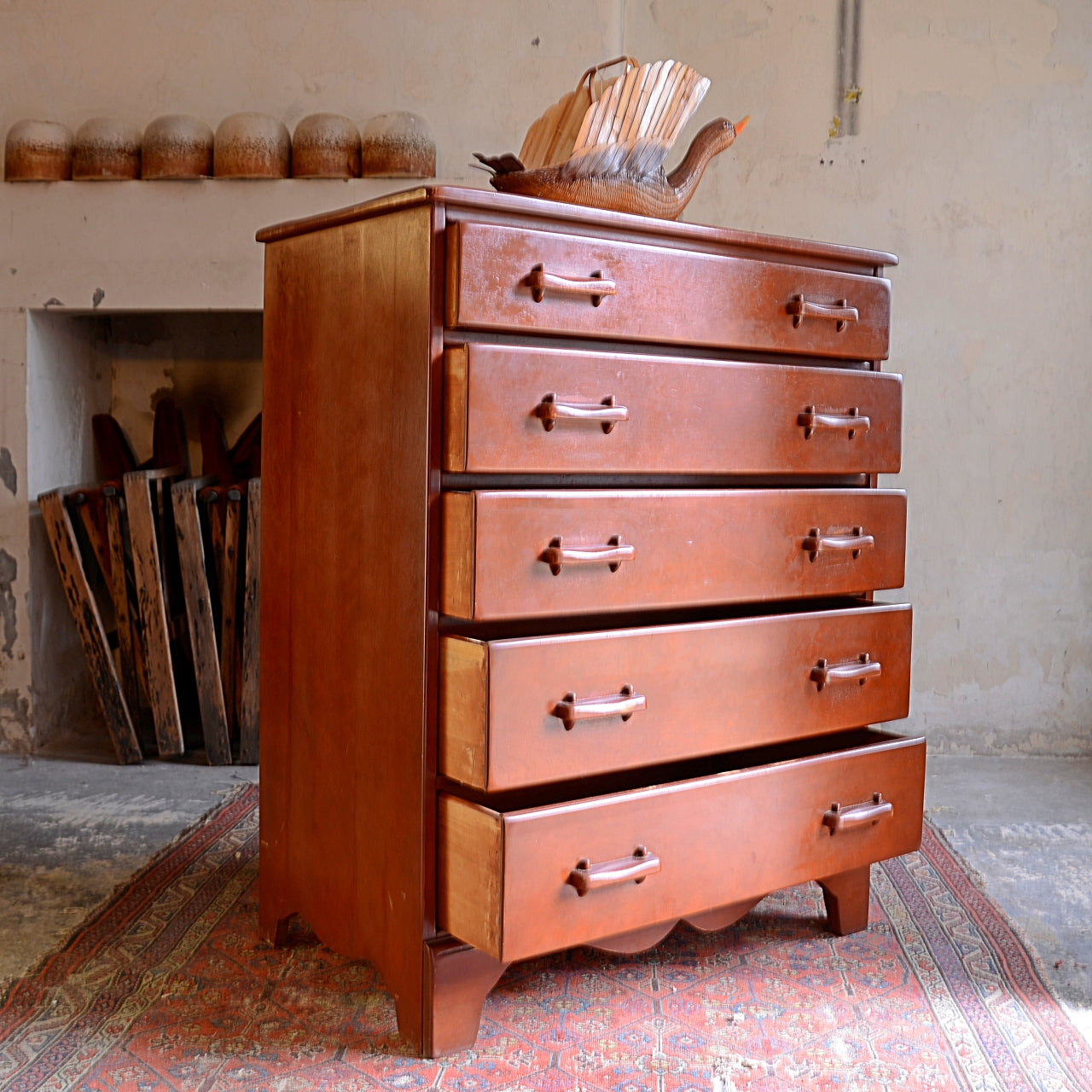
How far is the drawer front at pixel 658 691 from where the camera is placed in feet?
4.77

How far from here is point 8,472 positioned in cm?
295

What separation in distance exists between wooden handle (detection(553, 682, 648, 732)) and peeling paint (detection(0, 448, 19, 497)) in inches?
80.9

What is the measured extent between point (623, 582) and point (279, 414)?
0.63m

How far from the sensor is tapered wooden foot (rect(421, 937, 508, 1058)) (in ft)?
4.94

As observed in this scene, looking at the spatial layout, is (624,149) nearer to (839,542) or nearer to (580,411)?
(580,411)

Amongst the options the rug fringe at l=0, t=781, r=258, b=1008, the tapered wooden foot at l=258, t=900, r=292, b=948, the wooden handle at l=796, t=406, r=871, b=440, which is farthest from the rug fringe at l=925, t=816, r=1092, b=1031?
Result: the rug fringe at l=0, t=781, r=258, b=1008

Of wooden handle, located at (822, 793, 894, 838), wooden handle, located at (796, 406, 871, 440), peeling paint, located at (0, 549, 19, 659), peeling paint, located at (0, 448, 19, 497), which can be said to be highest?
wooden handle, located at (796, 406, 871, 440)

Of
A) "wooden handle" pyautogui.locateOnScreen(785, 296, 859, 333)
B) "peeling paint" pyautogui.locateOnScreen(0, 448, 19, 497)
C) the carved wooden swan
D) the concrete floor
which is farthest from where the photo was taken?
"peeling paint" pyautogui.locateOnScreen(0, 448, 19, 497)

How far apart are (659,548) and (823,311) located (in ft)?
1.62

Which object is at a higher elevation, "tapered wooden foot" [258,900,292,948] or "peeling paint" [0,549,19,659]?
"peeling paint" [0,549,19,659]

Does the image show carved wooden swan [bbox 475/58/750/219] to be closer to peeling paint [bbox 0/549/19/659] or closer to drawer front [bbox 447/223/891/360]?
drawer front [bbox 447/223/891/360]

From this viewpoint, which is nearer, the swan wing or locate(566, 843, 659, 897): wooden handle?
locate(566, 843, 659, 897): wooden handle

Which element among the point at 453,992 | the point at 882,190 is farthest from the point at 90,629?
the point at 882,190

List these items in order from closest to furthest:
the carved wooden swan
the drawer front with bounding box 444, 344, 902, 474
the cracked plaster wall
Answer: the drawer front with bounding box 444, 344, 902, 474 < the carved wooden swan < the cracked plaster wall
